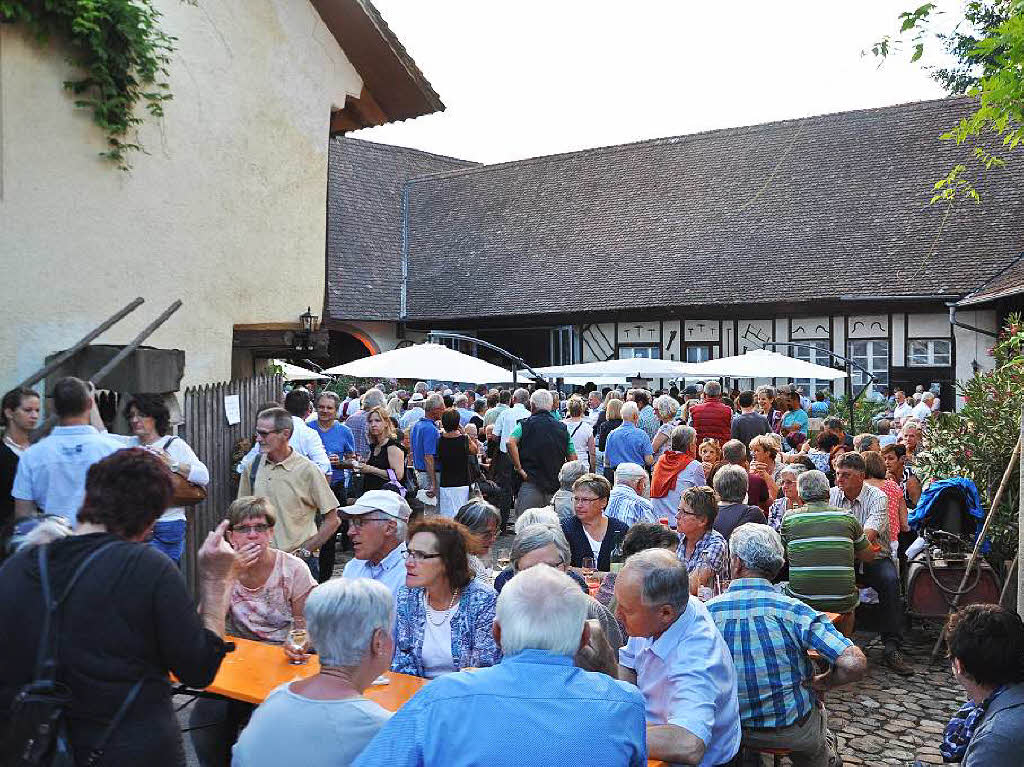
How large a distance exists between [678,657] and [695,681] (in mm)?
100

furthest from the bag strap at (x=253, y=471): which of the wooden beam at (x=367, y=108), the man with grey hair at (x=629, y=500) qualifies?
the wooden beam at (x=367, y=108)

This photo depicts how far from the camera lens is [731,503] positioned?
657 cm

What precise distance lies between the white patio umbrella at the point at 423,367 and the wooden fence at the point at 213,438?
4.00 meters

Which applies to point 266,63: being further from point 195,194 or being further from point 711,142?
point 711,142

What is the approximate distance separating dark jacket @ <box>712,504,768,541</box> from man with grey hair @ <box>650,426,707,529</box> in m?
1.56

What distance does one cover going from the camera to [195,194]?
31.5ft

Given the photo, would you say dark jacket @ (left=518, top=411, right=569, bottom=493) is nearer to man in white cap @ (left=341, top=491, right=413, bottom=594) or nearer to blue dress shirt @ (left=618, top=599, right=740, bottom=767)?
man in white cap @ (left=341, top=491, right=413, bottom=594)

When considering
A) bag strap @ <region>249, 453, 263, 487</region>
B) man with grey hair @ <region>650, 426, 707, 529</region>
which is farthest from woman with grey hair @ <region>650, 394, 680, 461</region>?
bag strap @ <region>249, 453, 263, 487</region>

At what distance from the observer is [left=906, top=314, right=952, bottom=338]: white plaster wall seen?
22109 mm

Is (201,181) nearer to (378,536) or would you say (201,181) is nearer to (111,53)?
(111,53)

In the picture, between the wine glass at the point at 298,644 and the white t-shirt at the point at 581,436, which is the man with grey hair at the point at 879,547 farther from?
the white t-shirt at the point at 581,436

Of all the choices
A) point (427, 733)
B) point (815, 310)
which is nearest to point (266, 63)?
point (427, 733)

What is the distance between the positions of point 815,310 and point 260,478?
19.0m

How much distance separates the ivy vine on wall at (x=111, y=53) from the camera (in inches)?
312
